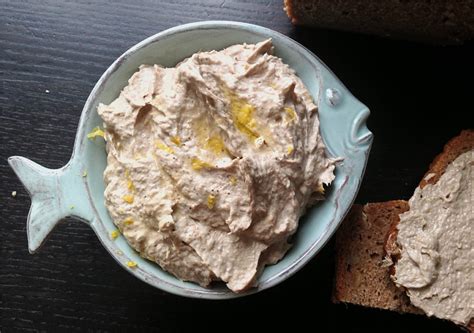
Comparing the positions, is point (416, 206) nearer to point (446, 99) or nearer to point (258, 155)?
point (446, 99)

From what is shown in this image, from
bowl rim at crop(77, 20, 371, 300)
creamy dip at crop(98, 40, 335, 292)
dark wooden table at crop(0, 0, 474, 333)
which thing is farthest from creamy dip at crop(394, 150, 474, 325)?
creamy dip at crop(98, 40, 335, 292)

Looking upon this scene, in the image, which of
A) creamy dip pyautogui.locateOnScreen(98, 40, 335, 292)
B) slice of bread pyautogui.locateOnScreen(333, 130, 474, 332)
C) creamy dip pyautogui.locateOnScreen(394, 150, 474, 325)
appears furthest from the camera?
slice of bread pyautogui.locateOnScreen(333, 130, 474, 332)

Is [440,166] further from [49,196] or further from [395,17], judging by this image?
[49,196]

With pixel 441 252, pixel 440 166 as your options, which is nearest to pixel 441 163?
pixel 440 166

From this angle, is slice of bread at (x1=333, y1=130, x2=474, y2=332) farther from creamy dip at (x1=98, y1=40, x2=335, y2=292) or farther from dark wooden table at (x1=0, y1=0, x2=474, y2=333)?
creamy dip at (x1=98, y1=40, x2=335, y2=292)

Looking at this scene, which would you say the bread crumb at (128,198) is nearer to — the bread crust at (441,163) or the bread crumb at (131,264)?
the bread crumb at (131,264)

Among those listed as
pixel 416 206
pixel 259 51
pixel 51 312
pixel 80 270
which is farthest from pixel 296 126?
pixel 51 312
